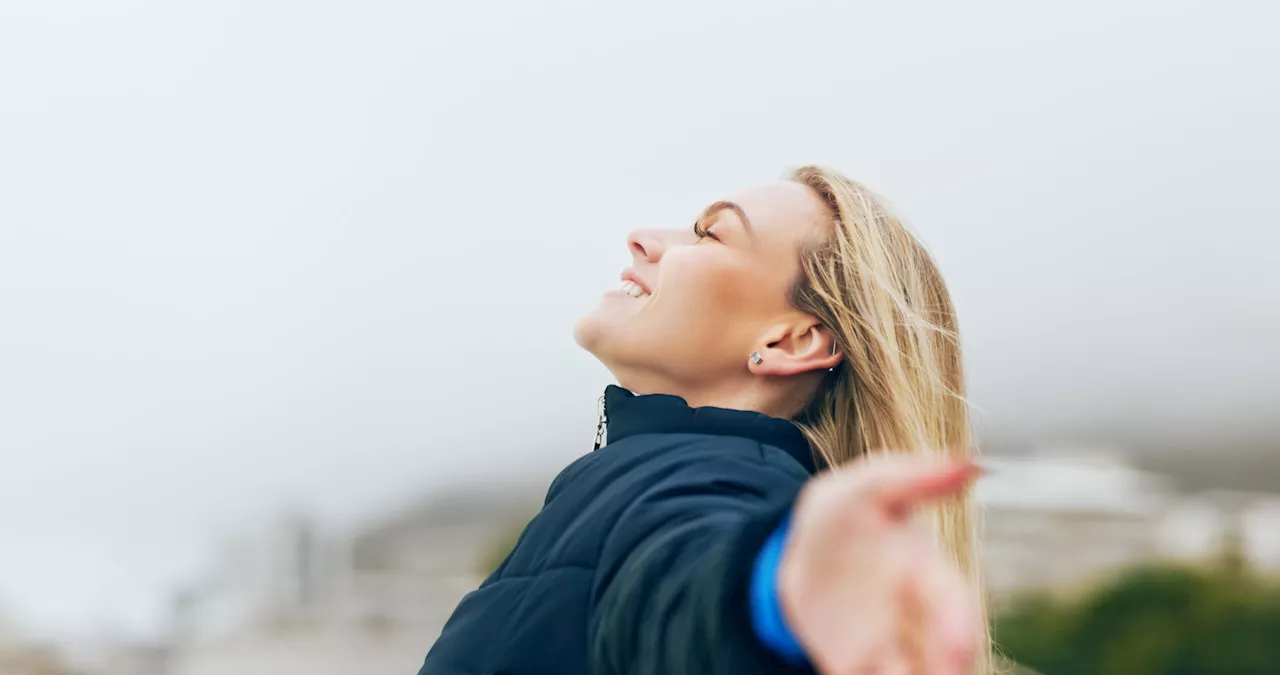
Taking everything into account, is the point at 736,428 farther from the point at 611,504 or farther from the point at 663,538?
the point at 663,538

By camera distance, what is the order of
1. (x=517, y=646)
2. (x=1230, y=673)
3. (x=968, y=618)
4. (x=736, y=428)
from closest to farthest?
(x=968, y=618)
(x=517, y=646)
(x=736, y=428)
(x=1230, y=673)

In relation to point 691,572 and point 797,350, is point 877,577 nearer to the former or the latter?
point 691,572

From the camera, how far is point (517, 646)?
45.9 inches

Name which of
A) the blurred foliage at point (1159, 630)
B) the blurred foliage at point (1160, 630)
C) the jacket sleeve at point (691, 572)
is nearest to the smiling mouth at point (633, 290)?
the jacket sleeve at point (691, 572)

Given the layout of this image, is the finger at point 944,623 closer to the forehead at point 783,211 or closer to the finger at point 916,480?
the finger at point 916,480

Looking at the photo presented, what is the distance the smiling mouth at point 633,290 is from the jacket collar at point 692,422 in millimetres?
120

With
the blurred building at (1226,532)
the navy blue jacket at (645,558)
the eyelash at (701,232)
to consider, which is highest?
the eyelash at (701,232)

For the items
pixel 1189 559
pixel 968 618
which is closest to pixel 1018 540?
pixel 1189 559

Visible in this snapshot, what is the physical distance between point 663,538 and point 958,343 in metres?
0.72

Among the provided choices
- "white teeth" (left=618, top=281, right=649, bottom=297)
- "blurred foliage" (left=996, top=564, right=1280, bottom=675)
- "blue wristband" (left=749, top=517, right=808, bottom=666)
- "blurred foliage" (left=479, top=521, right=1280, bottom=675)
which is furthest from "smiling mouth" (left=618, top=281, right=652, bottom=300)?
"blurred foliage" (left=996, top=564, right=1280, bottom=675)

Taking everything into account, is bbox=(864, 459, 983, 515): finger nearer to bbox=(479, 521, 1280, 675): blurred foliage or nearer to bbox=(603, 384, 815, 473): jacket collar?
bbox=(603, 384, 815, 473): jacket collar

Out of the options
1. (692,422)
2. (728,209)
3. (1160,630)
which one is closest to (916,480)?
(692,422)

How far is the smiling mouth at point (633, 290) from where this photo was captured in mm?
1502

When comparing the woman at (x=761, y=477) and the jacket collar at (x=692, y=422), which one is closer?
the woman at (x=761, y=477)
